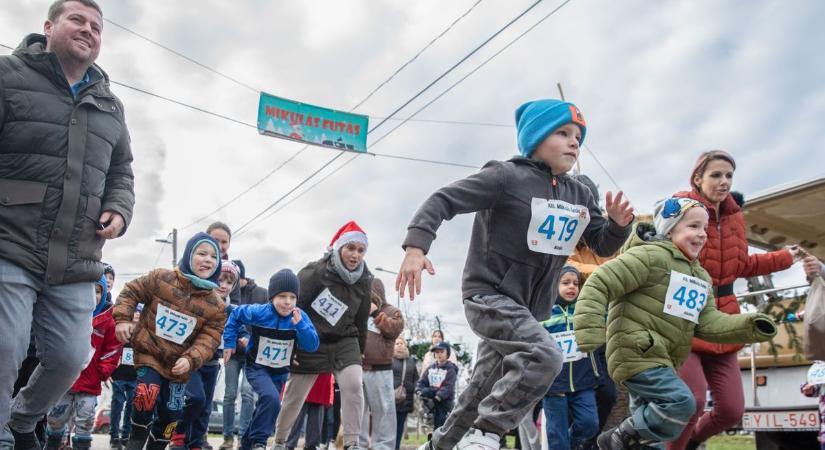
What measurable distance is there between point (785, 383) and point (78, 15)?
6.31 metres

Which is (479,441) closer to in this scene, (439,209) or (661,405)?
(439,209)

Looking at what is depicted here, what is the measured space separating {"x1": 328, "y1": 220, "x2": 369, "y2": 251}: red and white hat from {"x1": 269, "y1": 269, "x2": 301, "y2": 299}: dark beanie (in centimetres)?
55

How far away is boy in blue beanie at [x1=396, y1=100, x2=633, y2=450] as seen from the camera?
3.13m

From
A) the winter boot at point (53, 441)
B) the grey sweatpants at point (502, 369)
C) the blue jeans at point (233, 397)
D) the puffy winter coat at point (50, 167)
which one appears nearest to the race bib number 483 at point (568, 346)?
the grey sweatpants at point (502, 369)

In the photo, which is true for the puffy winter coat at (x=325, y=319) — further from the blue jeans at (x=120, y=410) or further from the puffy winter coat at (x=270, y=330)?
the blue jeans at (x=120, y=410)

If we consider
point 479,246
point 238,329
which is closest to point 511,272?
point 479,246

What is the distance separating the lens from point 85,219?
10.8 feet

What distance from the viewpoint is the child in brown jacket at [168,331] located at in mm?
5078

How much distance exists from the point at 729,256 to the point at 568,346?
5.49 feet

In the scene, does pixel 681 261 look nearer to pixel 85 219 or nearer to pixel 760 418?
pixel 760 418

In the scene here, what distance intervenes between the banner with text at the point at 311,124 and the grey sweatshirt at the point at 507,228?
9.40 meters

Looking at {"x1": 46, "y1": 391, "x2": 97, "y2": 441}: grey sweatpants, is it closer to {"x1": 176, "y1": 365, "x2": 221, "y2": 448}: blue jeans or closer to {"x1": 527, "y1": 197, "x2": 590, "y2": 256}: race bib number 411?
{"x1": 176, "y1": 365, "x2": 221, "y2": 448}: blue jeans

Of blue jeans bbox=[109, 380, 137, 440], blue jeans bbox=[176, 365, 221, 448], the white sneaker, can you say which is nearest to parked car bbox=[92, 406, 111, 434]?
blue jeans bbox=[109, 380, 137, 440]

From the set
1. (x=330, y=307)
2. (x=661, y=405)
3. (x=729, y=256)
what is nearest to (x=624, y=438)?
(x=661, y=405)
